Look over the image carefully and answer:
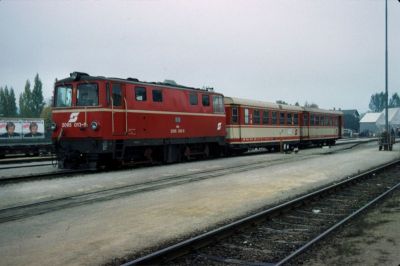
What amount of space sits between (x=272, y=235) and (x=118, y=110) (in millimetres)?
10566

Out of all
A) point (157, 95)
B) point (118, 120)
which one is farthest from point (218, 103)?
point (118, 120)

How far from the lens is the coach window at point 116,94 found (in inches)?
639

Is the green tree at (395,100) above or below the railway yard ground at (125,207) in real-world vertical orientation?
above

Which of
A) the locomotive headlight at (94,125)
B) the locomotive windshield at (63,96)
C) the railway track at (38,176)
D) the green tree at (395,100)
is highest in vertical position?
the green tree at (395,100)

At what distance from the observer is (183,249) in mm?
5977

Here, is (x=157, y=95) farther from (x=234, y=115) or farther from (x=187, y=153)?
(x=234, y=115)

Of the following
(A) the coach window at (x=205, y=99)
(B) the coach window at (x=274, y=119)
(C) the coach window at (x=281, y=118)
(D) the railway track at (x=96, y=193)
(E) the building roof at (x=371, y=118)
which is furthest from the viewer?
(E) the building roof at (x=371, y=118)

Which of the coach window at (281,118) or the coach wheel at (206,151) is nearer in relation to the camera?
the coach wheel at (206,151)

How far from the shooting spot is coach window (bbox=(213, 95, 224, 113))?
22.6m

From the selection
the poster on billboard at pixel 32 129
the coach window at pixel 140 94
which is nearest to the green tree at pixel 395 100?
the poster on billboard at pixel 32 129

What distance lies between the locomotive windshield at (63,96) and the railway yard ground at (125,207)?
3191 millimetres

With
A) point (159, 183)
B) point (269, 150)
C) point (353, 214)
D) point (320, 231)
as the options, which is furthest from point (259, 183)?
point (269, 150)

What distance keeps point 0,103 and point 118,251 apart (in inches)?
4208

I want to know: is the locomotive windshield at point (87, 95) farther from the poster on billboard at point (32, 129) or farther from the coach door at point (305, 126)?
the coach door at point (305, 126)
